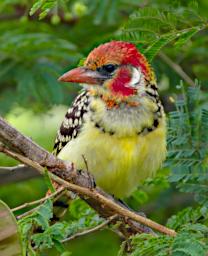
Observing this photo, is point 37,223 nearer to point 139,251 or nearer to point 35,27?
point 139,251

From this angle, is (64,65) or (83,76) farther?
(64,65)

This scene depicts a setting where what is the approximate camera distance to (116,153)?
374 cm

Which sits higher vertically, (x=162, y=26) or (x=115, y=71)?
(x=162, y=26)

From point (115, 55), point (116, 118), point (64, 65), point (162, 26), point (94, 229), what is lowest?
point (94, 229)

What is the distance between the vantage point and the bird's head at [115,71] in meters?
3.77

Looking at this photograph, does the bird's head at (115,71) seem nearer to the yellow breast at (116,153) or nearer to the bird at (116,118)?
the bird at (116,118)

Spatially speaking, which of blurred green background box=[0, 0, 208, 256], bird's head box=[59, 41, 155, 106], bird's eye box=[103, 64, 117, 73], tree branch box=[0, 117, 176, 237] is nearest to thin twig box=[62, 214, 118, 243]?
tree branch box=[0, 117, 176, 237]

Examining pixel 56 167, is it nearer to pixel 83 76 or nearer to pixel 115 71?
pixel 83 76

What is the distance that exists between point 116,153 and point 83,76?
385mm

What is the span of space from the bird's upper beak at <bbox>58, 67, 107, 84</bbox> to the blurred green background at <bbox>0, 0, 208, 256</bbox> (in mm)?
1066

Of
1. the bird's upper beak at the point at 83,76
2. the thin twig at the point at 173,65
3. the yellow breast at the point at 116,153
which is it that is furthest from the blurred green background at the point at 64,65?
the bird's upper beak at the point at 83,76

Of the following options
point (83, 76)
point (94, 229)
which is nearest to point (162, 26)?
point (83, 76)

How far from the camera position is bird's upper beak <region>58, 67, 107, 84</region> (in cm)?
367

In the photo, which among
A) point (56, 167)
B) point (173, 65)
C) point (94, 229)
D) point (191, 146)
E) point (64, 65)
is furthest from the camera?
point (64, 65)
